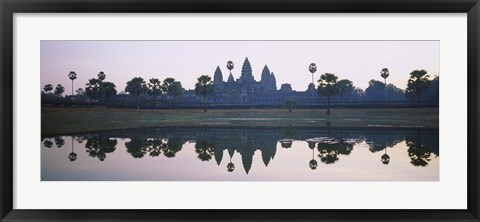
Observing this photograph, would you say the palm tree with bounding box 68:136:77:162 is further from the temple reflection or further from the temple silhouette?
the temple silhouette

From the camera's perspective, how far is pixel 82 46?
14.7 feet

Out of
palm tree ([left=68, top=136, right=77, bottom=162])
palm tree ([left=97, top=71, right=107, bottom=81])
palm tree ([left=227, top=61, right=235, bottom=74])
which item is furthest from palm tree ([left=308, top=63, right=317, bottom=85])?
palm tree ([left=68, top=136, right=77, bottom=162])

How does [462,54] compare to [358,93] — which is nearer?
[462,54]

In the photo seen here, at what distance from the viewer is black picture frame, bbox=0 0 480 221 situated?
13.8ft

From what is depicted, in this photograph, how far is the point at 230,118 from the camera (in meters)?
4.67

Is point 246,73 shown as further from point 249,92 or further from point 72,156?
point 72,156

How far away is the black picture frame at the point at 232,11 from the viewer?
4.19 meters

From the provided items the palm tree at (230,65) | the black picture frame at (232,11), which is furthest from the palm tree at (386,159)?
the palm tree at (230,65)

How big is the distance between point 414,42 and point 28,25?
118 inches

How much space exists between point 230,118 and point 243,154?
0.34 meters

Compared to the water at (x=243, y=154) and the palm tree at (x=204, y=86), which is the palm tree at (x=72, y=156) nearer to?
the water at (x=243, y=154)

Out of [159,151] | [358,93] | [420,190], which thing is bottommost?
[420,190]

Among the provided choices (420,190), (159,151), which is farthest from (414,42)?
(159,151)

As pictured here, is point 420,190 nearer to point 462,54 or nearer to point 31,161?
point 462,54
